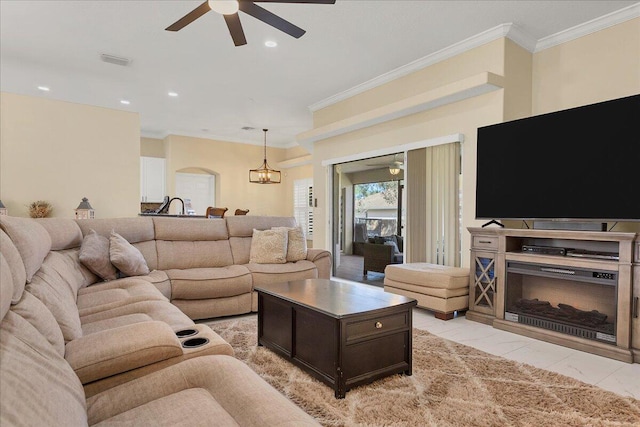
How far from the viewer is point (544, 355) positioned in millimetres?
2795

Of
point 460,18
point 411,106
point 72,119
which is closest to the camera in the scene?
point 460,18

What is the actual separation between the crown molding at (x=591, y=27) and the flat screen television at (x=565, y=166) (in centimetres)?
125

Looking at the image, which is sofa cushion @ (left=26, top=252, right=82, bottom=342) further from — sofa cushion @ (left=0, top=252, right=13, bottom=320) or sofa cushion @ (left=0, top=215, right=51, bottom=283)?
sofa cushion @ (left=0, top=252, right=13, bottom=320)

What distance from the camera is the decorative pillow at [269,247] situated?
13.6ft

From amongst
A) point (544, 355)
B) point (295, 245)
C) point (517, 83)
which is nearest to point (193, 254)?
point (295, 245)

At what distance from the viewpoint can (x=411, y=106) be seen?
15.0 feet

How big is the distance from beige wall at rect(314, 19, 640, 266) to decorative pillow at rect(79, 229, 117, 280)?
3.59 m

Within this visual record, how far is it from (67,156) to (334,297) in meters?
4.85

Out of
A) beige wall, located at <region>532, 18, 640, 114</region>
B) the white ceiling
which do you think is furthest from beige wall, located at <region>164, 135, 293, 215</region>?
beige wall, located at <region>532, 18, 640, 114</region>

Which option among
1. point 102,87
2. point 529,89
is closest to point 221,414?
point 529,89

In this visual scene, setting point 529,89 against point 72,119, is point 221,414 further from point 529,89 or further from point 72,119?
point 72,119

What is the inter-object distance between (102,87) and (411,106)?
481 centimetres

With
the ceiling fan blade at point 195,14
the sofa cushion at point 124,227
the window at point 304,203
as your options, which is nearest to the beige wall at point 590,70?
the ceiling fan blade at point 195,14

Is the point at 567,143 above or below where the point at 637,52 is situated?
below
